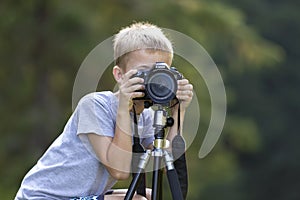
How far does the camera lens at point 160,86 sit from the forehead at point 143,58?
5.6 inches

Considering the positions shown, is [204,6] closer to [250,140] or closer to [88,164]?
[250,140]

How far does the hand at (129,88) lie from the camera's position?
3.07 metres

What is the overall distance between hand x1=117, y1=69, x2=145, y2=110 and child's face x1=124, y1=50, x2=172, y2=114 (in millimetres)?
109

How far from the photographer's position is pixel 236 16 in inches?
398

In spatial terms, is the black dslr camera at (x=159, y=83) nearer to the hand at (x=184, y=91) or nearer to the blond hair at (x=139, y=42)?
the hand at (x=184, y=91)

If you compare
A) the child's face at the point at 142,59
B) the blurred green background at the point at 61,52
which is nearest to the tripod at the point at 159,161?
the child's face at the point at 142,59

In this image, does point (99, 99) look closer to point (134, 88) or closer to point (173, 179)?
point (134, 88)

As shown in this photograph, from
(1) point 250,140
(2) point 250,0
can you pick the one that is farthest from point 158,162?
(2) point 250,0

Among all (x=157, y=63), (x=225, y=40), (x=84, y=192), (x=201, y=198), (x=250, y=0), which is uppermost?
(x=250, y=0)

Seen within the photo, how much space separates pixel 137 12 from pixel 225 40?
1.23 metres

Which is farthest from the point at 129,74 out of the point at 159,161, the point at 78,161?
the point at 78,161

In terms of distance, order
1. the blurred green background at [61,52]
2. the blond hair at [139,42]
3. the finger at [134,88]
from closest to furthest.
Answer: the finger at [134,88], the blond hair at [139,42], the blurred green background at [61,52]

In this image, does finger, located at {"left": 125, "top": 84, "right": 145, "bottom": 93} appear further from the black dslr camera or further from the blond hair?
the blond hair

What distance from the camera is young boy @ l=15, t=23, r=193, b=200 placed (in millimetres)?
3170
